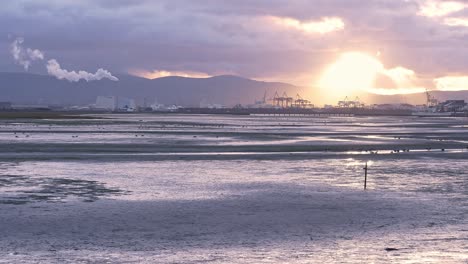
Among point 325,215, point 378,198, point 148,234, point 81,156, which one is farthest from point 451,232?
point 81,156

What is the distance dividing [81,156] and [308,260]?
28572 millimetres

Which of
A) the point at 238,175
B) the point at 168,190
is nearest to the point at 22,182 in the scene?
the point at 168,190

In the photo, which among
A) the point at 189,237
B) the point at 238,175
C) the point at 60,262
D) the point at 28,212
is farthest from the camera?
the point at 238,175

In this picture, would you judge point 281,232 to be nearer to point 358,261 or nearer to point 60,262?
point 358,261

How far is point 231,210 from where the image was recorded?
21.0 m

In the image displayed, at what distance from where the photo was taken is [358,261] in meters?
14.1

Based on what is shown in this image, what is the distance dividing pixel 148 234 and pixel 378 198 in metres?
9.93

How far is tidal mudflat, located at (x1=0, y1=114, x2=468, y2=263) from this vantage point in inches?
590

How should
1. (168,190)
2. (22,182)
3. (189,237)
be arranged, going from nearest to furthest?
(189,237)
(168,190)
(22,182)

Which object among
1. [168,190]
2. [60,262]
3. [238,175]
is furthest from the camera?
[238,175]

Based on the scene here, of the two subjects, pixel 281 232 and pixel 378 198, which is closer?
pixel 281 232

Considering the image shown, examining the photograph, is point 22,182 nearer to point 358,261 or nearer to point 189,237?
point 189,237

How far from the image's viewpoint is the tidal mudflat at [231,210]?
1498 cm

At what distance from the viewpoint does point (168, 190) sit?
25391 mm
